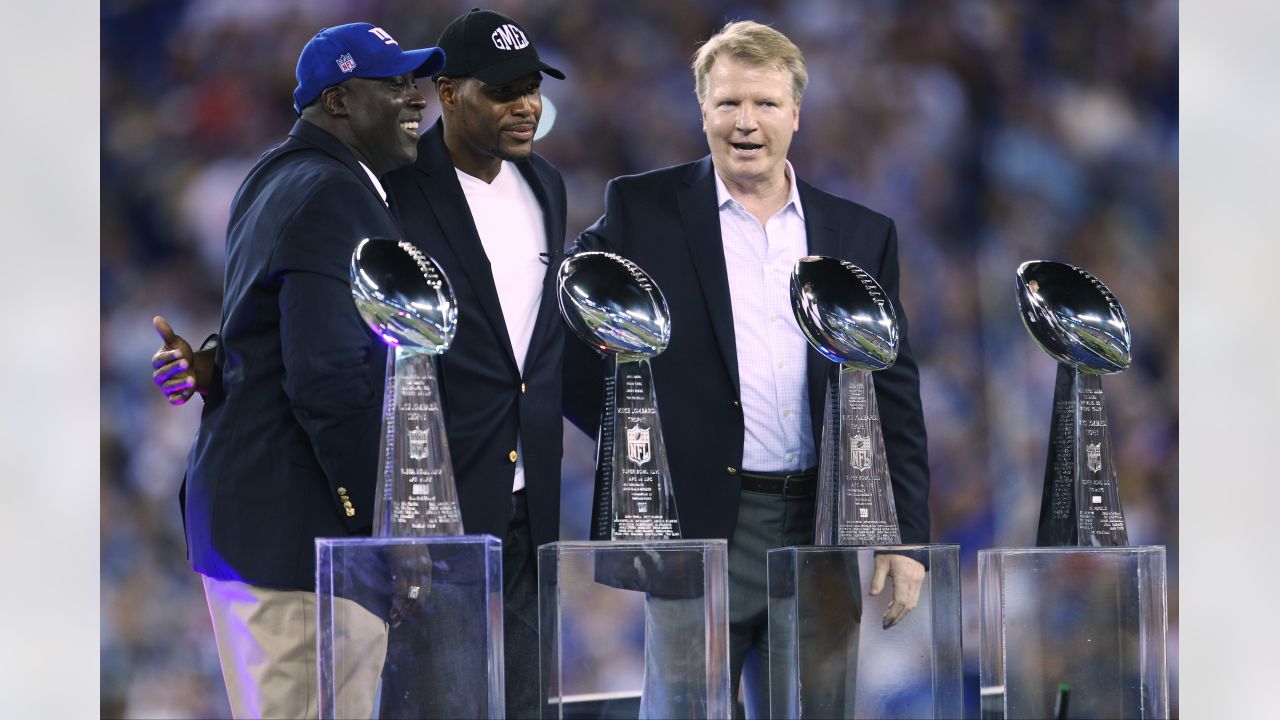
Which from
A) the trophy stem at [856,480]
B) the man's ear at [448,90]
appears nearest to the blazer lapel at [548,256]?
the man's ear at [448,90]

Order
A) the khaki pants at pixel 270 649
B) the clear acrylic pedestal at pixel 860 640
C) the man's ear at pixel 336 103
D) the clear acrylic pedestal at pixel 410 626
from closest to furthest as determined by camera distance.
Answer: the clear acrylic pedestal at pixel 410 626 < the clear acrylic pedestal at pixel 860 640 < the khaki pants at pixel 270 649 < the man's ear at pixel 336 103

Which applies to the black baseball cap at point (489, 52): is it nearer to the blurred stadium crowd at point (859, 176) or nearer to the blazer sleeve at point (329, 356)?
the blazer sleeve at point (329, 356)

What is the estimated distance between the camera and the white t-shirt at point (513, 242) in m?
2.78

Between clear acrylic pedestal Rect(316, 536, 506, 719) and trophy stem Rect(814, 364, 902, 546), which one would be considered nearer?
clear acrylic pedestal Rect(316, 536, 506, 719)

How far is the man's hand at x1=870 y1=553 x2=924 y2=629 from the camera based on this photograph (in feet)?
6.36

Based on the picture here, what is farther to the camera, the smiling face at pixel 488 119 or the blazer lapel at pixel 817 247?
the smiling face at pixel 488 119

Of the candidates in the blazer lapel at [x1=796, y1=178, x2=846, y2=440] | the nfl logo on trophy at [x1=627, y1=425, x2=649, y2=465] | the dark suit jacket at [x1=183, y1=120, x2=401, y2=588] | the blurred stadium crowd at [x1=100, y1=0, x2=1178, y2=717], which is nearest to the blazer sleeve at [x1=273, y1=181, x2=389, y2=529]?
the dark suit jacket at [x1=183, y1=120, x2=401, y2=588]

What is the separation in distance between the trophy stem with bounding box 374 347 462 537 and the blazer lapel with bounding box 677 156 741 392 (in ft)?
3.20

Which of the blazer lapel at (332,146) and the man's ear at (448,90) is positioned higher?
the man's ear at (448,90)

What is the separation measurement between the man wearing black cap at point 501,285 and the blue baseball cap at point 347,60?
309 mm

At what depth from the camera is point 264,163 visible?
2410mm

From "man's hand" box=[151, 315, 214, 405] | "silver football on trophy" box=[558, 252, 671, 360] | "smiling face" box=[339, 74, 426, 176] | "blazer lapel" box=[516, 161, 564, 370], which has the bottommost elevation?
"man's hand" box=[151, 315, 214, 405]

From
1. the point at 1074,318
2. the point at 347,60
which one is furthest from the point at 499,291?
the point at 1074,318

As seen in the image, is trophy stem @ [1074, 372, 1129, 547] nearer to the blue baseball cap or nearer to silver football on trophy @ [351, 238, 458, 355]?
silver football on trophy @ [351, 238, 458, 355]
